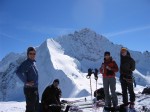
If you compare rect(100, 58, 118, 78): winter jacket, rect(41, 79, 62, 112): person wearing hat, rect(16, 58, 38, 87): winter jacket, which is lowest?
rect(41, 79, 62, 112): person wearing hat

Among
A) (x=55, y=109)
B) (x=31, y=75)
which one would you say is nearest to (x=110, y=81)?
(x=55, y=109)

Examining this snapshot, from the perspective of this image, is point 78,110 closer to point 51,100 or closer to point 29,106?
point 51,100

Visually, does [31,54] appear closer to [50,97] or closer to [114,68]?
[50,97]

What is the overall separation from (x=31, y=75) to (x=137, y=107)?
5053 millimetres

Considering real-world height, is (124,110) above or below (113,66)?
below

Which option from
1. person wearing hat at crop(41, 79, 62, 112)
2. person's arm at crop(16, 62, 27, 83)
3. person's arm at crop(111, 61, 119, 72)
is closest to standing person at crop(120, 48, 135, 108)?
person's arm at crop(111, 61, 119, 72)

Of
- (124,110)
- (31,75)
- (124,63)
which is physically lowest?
(124,110)

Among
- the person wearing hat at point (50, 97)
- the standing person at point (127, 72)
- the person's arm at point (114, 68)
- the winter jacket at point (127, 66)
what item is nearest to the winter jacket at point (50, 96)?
the person wearing hat at point (50, 97)

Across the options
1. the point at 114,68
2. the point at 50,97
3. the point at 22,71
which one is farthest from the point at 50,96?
the point at 114,68

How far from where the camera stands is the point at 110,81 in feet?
45.7

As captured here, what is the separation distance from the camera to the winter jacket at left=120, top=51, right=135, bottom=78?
1445 cm

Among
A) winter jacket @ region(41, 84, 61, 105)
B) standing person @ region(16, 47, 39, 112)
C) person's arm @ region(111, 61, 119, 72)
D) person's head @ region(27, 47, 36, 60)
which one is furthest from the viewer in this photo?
person's arm @ region(111, 61, 119, 72)

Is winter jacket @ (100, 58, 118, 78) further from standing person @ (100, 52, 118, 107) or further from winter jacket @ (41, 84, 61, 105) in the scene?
winter jacket @ (41, 84, 61, 105)

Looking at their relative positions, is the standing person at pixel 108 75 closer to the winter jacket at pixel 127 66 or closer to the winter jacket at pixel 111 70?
the winter jacket at pixel 111 70
